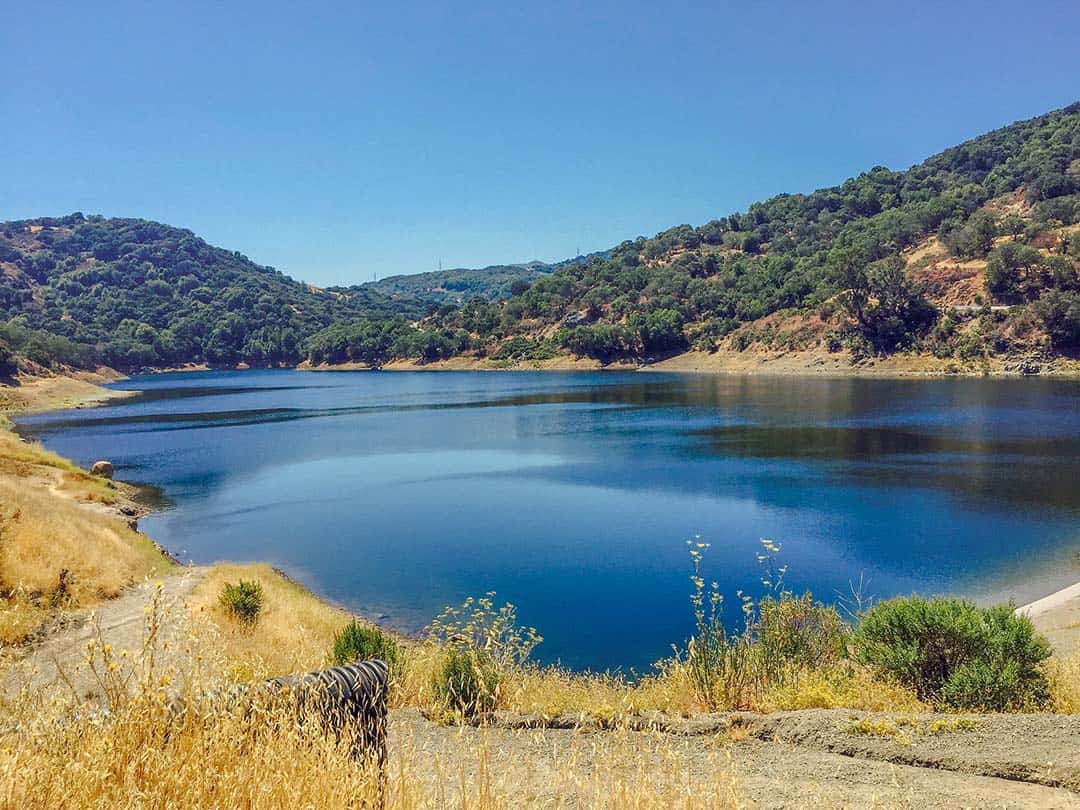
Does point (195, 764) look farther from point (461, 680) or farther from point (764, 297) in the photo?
point (764, 297)

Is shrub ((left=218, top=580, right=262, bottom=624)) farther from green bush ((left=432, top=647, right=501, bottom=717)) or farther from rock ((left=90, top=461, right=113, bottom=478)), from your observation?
rock ((left=90, top=461, right=113, bottom=478))

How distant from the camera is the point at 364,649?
895cm

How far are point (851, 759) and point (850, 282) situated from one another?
3473 inches

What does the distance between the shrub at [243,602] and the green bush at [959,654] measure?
999cm

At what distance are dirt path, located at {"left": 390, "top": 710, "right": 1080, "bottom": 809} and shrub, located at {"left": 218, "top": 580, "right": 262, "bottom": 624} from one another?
7.29 metres

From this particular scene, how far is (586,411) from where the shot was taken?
57250mm

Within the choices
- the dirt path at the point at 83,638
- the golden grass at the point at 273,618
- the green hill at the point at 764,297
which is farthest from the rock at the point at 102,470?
the green hill at the point at 764,297

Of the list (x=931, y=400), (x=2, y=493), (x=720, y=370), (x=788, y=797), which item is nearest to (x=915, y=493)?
(x=788, y=797)

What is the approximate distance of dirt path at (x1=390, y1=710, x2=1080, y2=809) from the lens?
4688mm

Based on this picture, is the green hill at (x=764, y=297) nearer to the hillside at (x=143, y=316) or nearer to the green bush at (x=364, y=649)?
the hillside at (x=143, y=316)

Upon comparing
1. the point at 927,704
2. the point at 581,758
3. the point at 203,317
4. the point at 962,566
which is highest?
the point at 203,317

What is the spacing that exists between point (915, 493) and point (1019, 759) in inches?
883

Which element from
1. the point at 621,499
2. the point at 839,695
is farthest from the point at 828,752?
the point at 621,499

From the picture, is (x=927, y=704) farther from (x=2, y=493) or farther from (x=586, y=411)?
(x=586, y=411)
